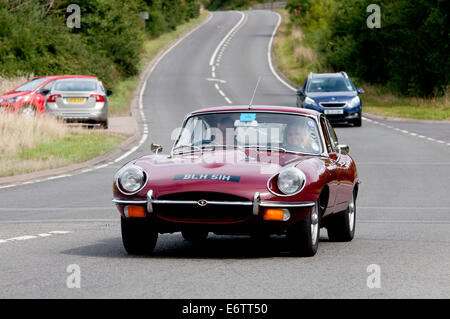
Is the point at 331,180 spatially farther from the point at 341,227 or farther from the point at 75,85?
the point at 75,85

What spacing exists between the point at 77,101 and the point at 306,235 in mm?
21786

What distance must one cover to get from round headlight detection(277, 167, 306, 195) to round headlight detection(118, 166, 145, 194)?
49.7 inches

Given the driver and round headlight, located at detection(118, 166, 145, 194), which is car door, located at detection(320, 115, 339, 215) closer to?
the driver

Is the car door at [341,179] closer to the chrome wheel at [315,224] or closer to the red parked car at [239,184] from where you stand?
the red parked car at [239,184]

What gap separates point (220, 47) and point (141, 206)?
73.1m

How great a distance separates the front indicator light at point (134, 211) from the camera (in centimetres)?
920

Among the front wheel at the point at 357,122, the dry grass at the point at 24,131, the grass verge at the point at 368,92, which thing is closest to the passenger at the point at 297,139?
the dry grass at the point at 24,131

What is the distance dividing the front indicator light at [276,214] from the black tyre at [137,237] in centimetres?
108

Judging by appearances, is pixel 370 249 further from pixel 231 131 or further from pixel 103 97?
pixel 103 97

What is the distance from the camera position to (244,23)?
344 ft

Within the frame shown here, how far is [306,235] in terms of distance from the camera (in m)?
9.24

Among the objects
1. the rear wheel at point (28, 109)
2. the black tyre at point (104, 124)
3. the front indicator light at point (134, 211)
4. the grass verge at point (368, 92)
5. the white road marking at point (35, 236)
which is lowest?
the grass verge at point (368, 92)

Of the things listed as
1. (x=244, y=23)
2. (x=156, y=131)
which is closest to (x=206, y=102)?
(x=156, y=131)

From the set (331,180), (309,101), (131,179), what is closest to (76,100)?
(309,101)
